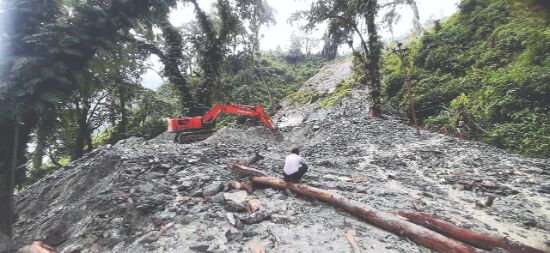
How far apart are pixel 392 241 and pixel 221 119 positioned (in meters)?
25.6

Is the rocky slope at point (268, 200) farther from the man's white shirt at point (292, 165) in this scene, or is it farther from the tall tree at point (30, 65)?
the tall tree at point (30, 65)

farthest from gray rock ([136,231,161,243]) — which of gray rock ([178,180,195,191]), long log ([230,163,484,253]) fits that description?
long log ([230,163,484,253])

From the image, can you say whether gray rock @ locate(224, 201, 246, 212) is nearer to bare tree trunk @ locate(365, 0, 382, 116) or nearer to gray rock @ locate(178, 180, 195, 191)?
gray rock @ locate(178, 180, 195, 191)

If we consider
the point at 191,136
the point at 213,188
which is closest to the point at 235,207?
the point at 213,188

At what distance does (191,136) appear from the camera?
52.5 feet

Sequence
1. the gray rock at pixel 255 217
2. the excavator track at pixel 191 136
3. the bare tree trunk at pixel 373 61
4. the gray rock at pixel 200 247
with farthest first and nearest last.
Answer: the bare tree trunk at pixel 373 61
the excavator track at pixel 191 136
the gray rock at pixel 255 217
the gray rock at pixel 200 247

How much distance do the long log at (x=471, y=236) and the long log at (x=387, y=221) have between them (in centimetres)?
45

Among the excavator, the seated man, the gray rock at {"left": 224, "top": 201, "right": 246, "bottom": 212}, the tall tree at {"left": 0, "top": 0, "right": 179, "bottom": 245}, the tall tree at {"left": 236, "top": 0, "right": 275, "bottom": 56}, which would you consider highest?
the tall tree at {"left": 236, "top": 0, "right": 275, "bottom": 56}

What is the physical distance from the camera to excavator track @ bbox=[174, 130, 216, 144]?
15522 mm

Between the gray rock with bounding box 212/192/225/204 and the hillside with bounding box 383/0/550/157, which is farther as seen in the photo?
the hillside with bounding box 383/0/550/157

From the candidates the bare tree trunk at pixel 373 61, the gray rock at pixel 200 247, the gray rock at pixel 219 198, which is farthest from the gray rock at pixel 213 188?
the bare tree trunk at pixel 373 61

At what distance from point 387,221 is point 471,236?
1.33m

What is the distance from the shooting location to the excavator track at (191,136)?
15.5m

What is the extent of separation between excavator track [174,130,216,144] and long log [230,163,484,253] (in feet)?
27.4
